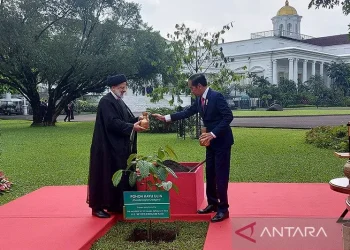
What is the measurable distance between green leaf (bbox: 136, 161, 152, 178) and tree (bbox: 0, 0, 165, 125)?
18.1 m

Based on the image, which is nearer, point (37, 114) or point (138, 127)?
point (138, 127)

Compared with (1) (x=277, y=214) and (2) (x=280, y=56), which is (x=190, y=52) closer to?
(1) (x=277, y=214)

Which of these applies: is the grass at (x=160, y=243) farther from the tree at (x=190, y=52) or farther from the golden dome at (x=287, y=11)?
the golden dome at (x=287, y=11)

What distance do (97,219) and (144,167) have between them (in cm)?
112

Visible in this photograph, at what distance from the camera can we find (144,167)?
4.21 metres

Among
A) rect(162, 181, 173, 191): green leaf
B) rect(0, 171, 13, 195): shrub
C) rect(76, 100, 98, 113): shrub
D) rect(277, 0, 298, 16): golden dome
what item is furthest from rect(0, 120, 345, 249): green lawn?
rect(277, 0, 298, 16): golden dome

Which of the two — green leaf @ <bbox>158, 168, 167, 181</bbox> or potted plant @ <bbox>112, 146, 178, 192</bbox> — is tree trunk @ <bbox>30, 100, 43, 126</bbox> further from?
green leaf @ <bbox>158, 168, 167, 181</bbox>

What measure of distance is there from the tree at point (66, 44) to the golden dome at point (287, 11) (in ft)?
180

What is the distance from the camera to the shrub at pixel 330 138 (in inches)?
443

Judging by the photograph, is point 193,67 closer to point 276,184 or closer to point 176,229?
point 276,184

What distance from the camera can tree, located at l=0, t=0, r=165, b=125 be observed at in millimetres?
21219

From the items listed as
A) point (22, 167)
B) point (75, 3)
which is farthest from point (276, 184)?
point (75, 3)

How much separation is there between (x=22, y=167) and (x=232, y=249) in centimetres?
662

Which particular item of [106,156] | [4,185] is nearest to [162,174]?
[106,156]
